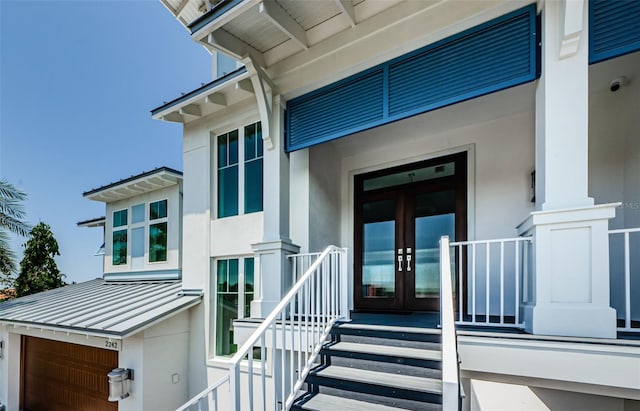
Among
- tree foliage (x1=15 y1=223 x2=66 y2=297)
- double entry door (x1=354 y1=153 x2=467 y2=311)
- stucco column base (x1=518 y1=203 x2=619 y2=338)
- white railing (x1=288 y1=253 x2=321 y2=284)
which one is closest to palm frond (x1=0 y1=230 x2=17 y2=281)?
tree foliage (x1=15 y1=223 x2=66 y2=297)

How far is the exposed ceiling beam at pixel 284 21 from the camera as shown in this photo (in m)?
3.27

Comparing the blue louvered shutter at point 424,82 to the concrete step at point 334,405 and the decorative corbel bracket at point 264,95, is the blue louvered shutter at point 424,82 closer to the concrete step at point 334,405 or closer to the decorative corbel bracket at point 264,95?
the decorative corbel bracket at point 264,95

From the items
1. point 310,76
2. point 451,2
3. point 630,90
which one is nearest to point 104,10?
point 310,76

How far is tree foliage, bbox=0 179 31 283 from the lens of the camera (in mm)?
8398

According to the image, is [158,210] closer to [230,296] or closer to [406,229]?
[230,296]

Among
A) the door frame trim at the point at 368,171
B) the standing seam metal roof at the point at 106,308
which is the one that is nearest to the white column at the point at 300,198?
the door frame trim at the point at 368,171

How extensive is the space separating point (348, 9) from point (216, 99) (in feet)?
8.99

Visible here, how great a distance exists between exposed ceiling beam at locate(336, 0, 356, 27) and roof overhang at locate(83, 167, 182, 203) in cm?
510

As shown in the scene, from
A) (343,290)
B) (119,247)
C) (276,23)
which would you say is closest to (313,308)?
(343,290)

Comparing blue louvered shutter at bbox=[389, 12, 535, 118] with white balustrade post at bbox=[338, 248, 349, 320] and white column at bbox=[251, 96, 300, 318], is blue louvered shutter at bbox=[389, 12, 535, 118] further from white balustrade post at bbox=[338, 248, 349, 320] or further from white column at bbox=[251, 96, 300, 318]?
white balustrade post at bbox=[338, 248, 349, 320]

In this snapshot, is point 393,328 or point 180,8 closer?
point 393,328

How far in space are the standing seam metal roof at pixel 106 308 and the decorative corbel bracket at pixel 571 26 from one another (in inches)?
232

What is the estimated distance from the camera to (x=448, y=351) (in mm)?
1700

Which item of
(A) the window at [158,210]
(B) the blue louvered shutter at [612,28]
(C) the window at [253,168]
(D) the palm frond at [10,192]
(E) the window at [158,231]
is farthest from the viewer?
(D) the palm frond at [10,192]
